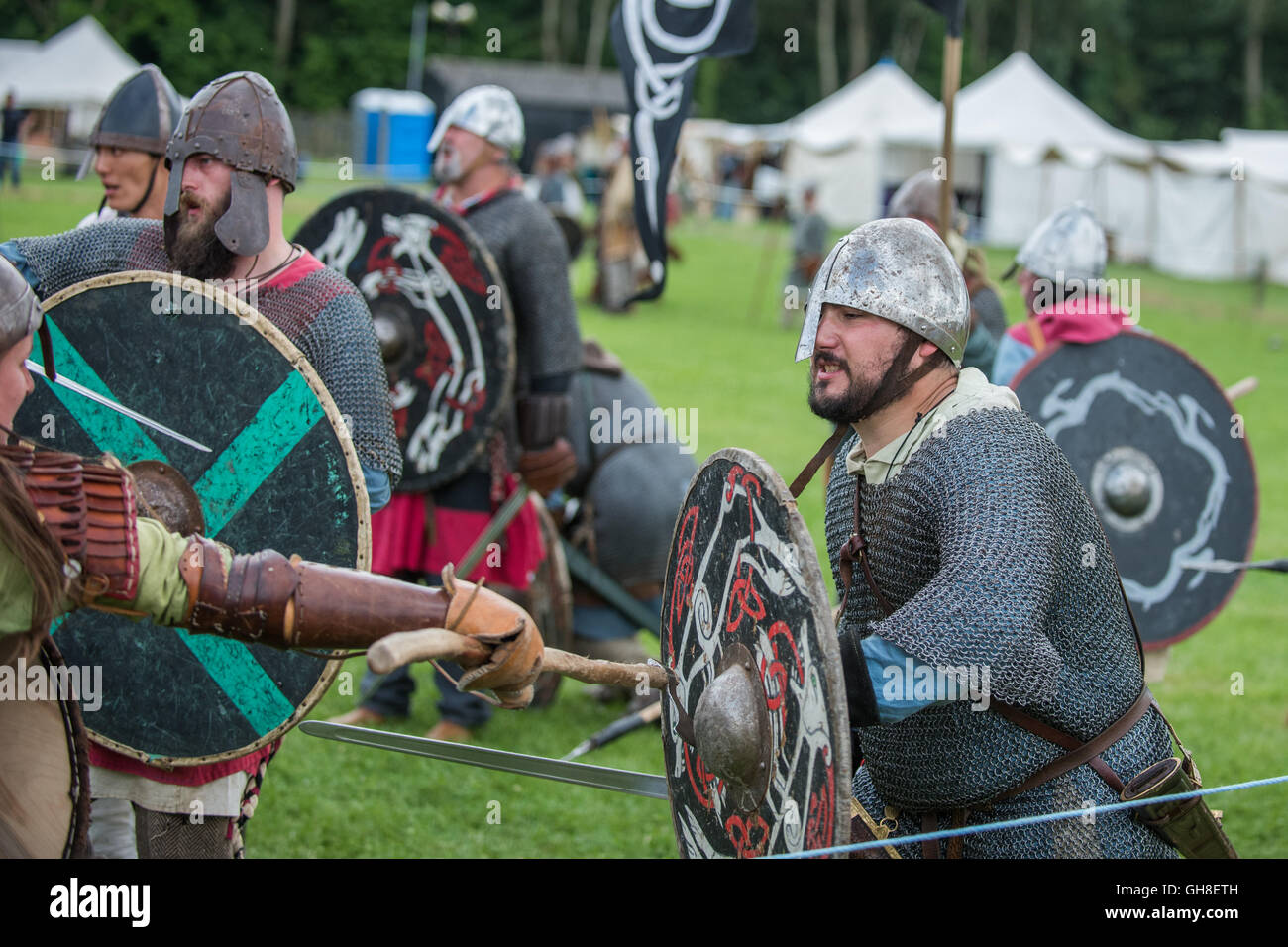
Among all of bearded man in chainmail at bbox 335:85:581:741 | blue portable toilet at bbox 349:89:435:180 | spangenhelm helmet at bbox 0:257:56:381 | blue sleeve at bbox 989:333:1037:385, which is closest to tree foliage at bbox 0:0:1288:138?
blue portable toilet at bbox 349:89:435:180

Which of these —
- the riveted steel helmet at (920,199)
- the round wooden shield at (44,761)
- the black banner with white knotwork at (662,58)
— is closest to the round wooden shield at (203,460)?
the round wooden shield at (44,761)

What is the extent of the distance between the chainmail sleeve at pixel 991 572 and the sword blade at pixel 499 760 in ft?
2.20

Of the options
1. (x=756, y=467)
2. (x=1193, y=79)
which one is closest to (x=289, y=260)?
(x=756, y=467)

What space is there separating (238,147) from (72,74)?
89.2ft

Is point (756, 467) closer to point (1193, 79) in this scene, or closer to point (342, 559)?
point (342, 559)

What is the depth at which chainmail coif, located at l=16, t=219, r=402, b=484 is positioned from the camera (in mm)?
3152

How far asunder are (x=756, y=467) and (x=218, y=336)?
1.22 m

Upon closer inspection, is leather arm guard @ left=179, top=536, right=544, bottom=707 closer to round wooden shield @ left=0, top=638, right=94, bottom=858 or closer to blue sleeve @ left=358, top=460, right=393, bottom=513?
round wooden shield @ left=0, top=638, right=94, bottom=858

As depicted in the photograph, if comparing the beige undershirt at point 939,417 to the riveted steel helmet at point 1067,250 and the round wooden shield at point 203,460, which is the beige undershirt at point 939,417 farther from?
the riveted steel helmet at point 1067,250

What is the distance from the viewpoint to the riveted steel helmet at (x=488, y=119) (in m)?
5.16

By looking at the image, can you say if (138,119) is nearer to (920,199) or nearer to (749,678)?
(749,678)

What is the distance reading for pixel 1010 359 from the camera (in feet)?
14.2
